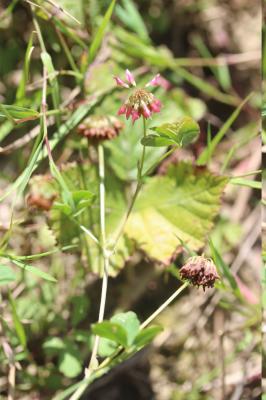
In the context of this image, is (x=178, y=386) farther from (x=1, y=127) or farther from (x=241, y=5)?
(x=241, y=5)

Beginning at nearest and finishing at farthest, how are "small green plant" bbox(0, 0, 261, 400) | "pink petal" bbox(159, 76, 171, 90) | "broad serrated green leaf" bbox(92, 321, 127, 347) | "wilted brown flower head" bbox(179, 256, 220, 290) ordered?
"broad serrated green leaf" bbox(92, 321, 127, 347) → "wilted brown flower head" bbox(179, 256, 220, 290) → "small green plant" bbox(0, 0, 261, 400) → "pink petal" bbox(159, 76, 171, 90)

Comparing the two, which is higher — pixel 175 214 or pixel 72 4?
pixel 72 4

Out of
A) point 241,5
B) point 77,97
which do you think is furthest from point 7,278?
point 241,5

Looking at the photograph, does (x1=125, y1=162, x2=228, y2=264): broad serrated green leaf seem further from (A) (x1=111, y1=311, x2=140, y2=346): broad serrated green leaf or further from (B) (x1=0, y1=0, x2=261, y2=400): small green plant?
(A) (x1=111, y1=311, x2=140, y2=346): broad serrated green leaf

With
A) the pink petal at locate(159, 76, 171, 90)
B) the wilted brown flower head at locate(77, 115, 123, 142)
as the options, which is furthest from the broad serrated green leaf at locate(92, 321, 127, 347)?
the pink petal at locate(159, 76, 171, 90)

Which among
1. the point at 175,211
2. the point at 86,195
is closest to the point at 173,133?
the point at 86,195
